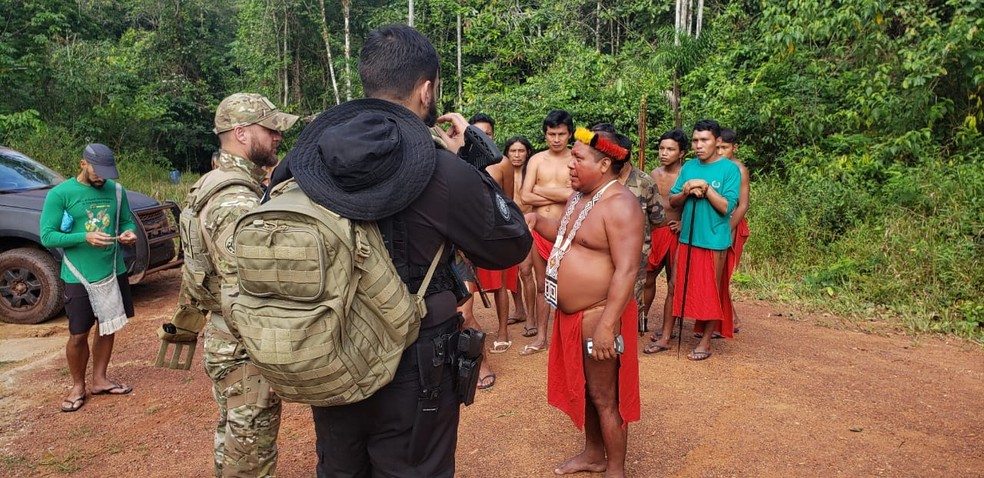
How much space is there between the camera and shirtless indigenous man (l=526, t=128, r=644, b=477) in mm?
3150

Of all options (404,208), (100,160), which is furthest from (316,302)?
(100,160)

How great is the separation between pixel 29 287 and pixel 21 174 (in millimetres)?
1488

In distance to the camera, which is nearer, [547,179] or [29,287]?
[547,179]

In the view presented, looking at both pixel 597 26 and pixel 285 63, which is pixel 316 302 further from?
pixel 285 63

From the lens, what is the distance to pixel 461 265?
235 cm

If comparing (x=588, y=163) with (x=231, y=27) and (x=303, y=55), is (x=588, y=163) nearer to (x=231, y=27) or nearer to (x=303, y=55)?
(x=303, y=55)

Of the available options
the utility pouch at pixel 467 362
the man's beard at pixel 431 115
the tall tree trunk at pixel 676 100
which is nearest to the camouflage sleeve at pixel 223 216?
the man's beard at pixel 431 115

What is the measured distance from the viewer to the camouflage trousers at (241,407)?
288 centimetres

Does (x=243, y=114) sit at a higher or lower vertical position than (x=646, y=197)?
higher

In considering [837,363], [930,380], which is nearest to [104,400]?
[837,363]

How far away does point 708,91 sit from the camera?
38.6 feet

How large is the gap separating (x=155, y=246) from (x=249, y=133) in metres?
5.45

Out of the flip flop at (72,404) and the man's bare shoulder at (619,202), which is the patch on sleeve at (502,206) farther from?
the flip flop at (72,404)

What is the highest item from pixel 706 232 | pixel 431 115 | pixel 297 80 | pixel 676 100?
pixel 297 80
